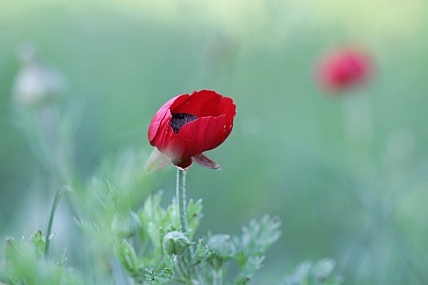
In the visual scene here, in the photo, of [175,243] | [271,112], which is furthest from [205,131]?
[271,112]

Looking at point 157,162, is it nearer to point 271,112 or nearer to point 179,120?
point 179,120

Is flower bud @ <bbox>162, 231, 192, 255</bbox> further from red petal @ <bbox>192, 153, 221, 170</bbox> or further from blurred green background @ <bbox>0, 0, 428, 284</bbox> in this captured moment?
blurred green background @ <bbox>0, 0, 428, 284</bbox>

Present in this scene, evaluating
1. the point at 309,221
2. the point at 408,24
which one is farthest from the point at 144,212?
the point at 408,24

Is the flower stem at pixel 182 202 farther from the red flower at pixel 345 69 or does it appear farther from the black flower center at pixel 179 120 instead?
the red flower at pixel 345 69

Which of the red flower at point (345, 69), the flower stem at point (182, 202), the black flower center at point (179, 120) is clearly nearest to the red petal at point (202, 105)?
the black flower center at point (179, 120)

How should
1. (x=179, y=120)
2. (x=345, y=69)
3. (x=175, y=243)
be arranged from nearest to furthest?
(x=175, y=243)
(x=179, y=120)
(x=345, y=69)

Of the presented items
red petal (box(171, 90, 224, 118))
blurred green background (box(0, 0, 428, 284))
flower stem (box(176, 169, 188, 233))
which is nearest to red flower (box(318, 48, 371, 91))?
blurred green background (box(0, 0, 428, 284))
